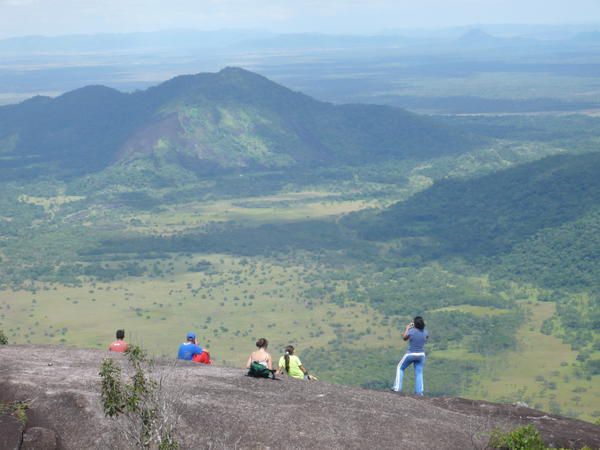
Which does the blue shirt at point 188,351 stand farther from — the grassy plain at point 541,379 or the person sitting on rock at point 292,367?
the grassy plain at point 541,379

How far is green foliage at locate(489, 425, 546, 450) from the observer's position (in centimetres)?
2255

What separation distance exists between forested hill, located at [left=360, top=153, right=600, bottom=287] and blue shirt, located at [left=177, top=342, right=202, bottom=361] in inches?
3108

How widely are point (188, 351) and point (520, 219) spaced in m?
104

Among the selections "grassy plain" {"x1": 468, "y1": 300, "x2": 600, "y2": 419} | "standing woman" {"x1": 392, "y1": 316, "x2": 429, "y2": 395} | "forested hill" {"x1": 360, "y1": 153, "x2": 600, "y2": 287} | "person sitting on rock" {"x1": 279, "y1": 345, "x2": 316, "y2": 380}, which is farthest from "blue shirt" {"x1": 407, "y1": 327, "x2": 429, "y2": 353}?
"forested hill" {"x1": 360, "y1": 153, "x2": 600, "y2": 287}

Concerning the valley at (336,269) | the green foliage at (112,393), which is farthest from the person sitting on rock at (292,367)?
the valley at (336,269)

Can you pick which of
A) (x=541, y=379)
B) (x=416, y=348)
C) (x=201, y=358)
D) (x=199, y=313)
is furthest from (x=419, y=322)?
(x=199, y=313)

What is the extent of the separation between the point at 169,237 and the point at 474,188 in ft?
154

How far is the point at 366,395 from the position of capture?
26578 millimetres

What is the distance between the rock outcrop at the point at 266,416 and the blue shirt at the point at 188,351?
2.10 metres

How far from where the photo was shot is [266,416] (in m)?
24.0

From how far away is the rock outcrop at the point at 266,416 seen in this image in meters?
23.1

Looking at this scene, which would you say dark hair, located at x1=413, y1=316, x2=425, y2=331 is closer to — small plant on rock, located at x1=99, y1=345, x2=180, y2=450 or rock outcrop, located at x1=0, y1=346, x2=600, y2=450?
rock outcrop, located at x1=0, y1=346, x2=600, y2=450

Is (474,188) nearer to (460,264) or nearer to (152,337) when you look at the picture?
(460,264)

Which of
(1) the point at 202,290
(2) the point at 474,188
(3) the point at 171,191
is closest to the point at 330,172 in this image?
(3) the point at 171,191
